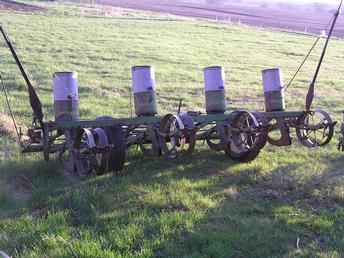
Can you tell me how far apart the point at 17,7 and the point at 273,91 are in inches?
1207

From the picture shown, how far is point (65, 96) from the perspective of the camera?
25.9ft

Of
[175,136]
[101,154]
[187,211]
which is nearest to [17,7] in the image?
[101,154]

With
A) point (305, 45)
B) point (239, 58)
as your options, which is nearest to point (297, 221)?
point (239, 58)

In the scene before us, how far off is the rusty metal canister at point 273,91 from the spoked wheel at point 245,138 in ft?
4.19

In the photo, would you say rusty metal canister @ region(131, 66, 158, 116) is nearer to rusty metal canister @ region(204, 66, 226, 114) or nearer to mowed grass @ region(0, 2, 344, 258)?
mowed grass @ region(0, 2, 344, 258)

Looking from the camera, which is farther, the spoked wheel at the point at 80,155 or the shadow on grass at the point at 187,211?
the spoked wheel at the point at 80,155

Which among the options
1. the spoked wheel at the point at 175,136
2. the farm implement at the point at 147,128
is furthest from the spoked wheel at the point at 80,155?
the spoked wheel at the point at 175,136

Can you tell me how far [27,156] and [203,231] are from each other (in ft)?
12.3

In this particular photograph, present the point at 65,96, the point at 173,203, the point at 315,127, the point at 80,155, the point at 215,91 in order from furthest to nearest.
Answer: the point at 215,91
the point at 315,127
the point at 65,96
the point at 80,155
the point at 173,203

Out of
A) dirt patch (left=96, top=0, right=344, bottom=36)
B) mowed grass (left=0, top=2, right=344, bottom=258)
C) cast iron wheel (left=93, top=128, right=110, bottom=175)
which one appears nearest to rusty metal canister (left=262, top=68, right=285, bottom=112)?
mowed grass (left=0, top=2, right=344, bottom=258)

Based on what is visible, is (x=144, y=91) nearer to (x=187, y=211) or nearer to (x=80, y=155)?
(x=80, y=155)

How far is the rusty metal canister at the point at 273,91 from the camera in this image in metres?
8.96

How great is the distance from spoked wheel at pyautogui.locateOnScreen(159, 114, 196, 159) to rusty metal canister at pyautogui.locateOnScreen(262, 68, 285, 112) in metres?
2.16

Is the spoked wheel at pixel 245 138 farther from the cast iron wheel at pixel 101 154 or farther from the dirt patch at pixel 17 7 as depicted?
the dirt patch at pixel 17 7
